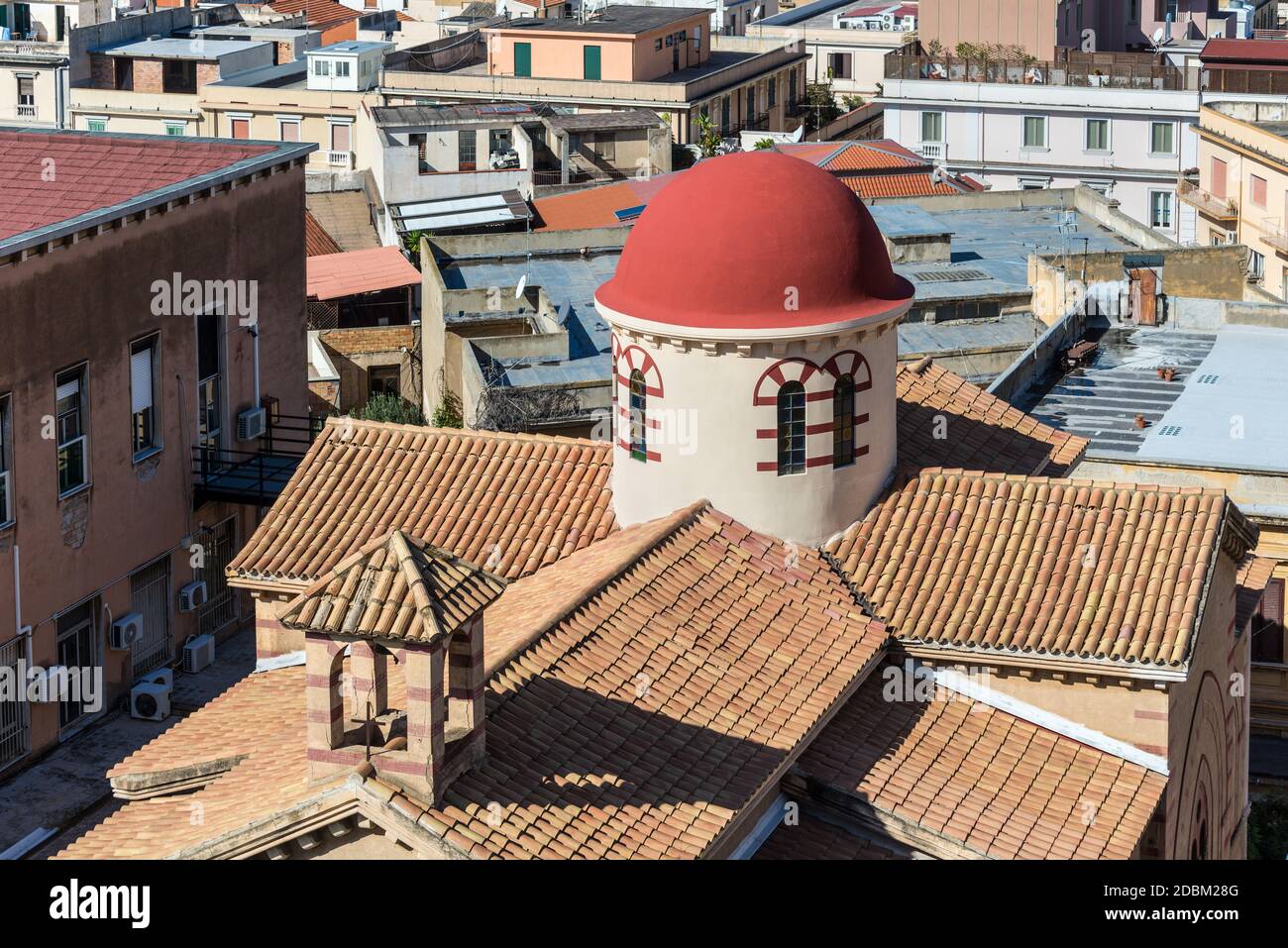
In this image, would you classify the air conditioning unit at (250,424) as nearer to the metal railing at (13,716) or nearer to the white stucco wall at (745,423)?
the metal railing at (13,716)

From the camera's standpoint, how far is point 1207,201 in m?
85.8

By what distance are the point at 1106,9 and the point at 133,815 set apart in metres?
103

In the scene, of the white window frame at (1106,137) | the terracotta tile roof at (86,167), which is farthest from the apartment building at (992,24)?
the terracotta tile roof at (86,167)

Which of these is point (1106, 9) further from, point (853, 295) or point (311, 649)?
point (311, 649)

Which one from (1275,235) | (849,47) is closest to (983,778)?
(1275,235)

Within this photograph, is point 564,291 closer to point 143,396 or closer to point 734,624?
point 143,396

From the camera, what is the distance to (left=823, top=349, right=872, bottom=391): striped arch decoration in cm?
3050

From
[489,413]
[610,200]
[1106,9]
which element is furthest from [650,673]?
[1106,9]

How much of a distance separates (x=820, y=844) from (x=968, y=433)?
10.6 m

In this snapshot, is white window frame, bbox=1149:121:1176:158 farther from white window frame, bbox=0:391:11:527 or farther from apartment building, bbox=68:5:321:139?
white window frame, bbox=0:391:11:527

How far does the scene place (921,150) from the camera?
317 ft

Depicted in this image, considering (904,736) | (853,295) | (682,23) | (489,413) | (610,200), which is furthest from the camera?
(682,23)

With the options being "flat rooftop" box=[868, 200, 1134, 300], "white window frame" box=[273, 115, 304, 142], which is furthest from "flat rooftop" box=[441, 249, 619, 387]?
"white window frame" box=[273, 115, 304, 142]

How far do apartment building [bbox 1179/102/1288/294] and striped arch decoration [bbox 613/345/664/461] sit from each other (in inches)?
2089
